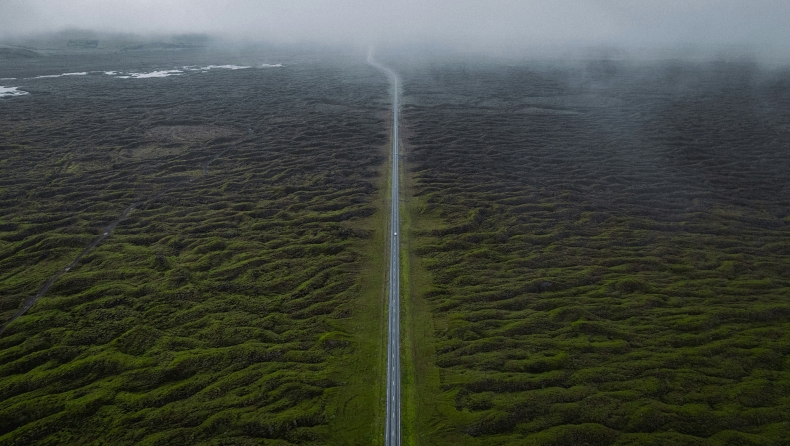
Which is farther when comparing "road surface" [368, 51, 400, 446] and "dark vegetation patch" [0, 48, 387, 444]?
"dark vegetation patch" [0, 48, 387, 444]

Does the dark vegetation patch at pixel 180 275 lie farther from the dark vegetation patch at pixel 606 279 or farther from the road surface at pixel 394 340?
the dark vegetation patch at pixel 606 279

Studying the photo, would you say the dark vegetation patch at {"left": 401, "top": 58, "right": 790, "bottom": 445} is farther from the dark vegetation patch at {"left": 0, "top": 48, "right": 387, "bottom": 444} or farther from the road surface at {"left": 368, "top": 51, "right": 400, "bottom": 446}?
the dark vegetation patch at {"left": 0, "top": 48, "right": 387, "bottom": 444}

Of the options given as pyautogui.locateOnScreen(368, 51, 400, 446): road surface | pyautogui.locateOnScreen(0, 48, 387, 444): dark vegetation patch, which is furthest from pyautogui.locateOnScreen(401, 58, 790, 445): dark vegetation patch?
pyautogui.locateOnScreen(0, 48, 387, 444): dark vegetation patch

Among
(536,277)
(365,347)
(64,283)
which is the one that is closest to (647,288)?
(536,277)

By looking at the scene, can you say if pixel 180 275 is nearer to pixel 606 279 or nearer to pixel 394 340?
pixel 394 340

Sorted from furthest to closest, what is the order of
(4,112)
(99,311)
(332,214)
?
(4,112)
(332,214)
(99,311)

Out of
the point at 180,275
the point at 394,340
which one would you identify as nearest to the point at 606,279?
the point at 394,340

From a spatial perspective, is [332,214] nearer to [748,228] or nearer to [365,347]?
[365,347]
